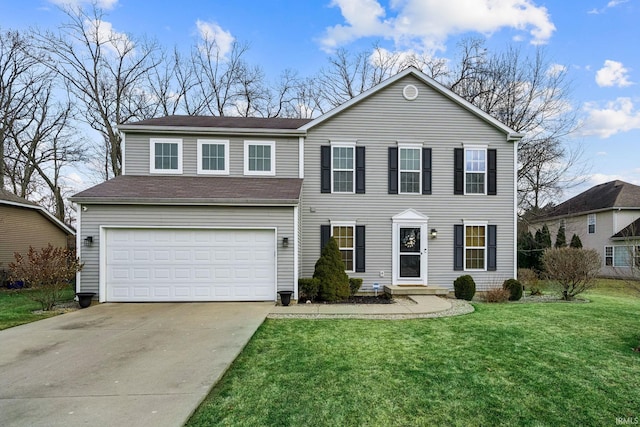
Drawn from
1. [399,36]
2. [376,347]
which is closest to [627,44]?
[399,36]

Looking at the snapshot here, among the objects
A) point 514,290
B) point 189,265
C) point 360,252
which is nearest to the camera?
point 189,265

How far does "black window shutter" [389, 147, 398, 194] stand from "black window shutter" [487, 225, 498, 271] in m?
3.65

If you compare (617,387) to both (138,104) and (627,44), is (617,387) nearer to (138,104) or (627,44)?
(627,44)

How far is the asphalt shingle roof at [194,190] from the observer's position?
953 centimetres

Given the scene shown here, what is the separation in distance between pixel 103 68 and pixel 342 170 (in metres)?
17.5

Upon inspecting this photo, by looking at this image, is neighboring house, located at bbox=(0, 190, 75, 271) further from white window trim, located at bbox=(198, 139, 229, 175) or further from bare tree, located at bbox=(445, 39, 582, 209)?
bare tree, located at bbox=(445, 39, 582, 209)

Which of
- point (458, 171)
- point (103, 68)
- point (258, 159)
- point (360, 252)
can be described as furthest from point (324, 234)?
point (103, 68)

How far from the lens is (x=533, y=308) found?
900 cm

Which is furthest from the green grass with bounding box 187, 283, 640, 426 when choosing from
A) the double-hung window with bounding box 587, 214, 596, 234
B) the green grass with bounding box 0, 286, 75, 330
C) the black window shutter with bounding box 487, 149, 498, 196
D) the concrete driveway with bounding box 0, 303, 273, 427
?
the double-hung window with bounding box 587, 214, 596, 234

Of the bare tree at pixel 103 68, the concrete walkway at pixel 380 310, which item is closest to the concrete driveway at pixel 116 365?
the concrete walkway at pixel 380 310

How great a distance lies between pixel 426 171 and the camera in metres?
12.0

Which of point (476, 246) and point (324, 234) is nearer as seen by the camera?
point (324, 234)

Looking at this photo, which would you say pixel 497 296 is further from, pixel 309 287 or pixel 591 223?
pixel 591 223

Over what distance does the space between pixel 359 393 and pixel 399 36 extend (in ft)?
67.8
